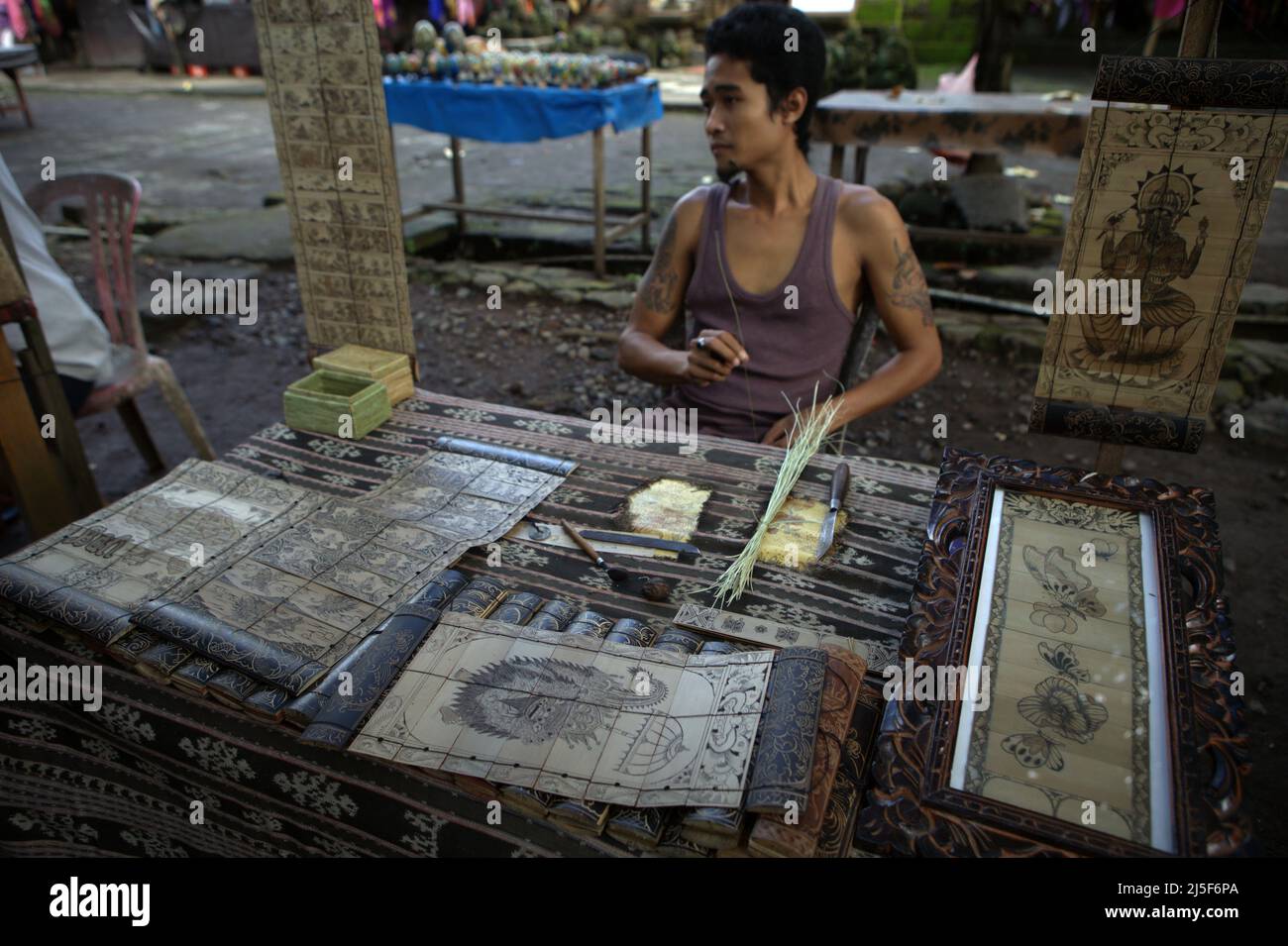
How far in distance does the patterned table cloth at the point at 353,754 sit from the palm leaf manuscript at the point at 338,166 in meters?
0.47

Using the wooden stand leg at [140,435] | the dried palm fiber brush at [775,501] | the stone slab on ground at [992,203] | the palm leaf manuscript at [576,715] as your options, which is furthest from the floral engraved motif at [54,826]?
the stone slab on ground at [992,203]

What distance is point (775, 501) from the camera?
186 cm

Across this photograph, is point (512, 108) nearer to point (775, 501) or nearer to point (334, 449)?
point (334, 449)

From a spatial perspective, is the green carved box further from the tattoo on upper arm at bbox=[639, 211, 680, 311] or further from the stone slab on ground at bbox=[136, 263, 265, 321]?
the stone slab on ground at bbox=[136, 263, 265, 321]

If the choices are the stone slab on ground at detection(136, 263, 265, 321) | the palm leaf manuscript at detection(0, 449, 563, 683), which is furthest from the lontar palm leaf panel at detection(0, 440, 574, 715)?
the stone slab on ground at detection(136, 263, 265, 321)

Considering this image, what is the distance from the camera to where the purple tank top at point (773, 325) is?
2.58 meters

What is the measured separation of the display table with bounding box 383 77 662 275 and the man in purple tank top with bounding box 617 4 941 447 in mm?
3599

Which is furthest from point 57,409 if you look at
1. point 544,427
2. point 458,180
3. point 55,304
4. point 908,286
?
point 458,180

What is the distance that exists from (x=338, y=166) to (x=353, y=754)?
1679mm

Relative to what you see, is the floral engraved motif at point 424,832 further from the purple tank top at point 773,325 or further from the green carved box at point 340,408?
the purple tank top at point 773,325

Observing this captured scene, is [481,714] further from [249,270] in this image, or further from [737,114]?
[249,270]
